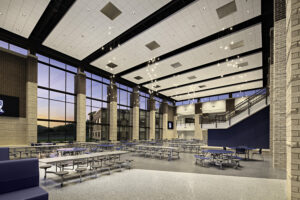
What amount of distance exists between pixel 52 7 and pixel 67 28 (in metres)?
1.22

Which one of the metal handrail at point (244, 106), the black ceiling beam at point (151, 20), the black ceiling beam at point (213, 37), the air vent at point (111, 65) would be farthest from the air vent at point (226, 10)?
the air vent at point (111, 65)

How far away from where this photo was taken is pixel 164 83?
1759cm

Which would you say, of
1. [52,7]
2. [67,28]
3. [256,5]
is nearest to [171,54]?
[256,5]

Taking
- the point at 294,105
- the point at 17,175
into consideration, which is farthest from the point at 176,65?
the point at 17,175

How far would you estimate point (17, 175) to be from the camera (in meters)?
2.90

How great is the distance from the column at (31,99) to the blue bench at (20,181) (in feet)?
26.4

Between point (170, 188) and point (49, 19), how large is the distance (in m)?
9.87

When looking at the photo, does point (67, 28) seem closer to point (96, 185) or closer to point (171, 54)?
point (171, 54)

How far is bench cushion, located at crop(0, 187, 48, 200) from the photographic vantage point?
256 centimetres

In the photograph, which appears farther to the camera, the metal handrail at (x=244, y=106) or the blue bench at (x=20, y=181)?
the metal handrail at (x=244, y=106)

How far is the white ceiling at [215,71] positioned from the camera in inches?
452

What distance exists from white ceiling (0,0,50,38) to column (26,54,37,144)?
1977 millimetres

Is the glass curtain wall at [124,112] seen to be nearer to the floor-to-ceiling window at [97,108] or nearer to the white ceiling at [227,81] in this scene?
the floor-to-ceiling window at [97,108]

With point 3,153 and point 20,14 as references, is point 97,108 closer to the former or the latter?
point 20,14
